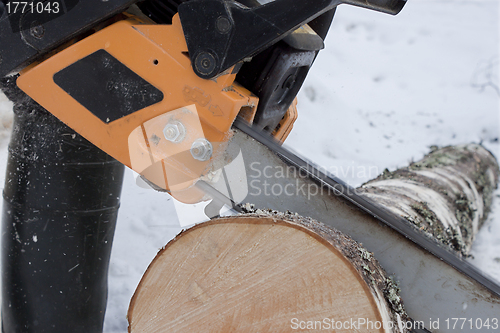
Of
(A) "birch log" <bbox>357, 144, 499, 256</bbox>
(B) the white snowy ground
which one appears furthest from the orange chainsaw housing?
(B) the white snowy ground

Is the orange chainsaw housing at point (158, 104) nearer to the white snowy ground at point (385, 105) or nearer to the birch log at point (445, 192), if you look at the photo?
the birch log at point (445, 192)

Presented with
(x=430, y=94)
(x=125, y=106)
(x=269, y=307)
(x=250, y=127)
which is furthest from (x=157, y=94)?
(x=430, y=94)

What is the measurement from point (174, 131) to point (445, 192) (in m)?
1.82

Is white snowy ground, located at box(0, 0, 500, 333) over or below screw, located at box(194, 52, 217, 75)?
over

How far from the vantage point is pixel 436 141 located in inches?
155

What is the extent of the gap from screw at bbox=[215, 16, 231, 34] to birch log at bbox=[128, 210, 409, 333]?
53cm

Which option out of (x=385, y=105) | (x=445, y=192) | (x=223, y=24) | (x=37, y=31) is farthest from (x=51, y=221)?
(x=385, y=105)

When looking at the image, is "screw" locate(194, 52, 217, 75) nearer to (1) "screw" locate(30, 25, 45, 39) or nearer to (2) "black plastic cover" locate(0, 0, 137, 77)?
(2) "black plastic cover" locate(0, 0, 137, 77)

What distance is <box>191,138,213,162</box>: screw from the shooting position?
1151 millimetres

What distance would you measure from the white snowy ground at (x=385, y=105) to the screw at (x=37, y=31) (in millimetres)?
1287

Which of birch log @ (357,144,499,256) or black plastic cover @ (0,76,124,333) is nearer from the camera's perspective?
black plastic cover @ (0,76,124,333)

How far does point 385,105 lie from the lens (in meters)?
4.12

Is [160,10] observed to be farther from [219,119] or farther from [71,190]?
[71,190]

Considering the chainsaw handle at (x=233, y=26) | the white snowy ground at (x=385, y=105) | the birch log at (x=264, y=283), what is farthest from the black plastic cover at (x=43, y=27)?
the white snowy ground at (x=385, y=105)
